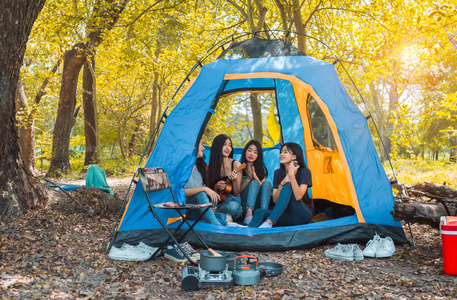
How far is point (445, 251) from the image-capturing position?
2910 millimetres

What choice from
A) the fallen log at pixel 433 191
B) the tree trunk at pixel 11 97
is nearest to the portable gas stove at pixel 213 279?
the tree trunk at pixel 11 97

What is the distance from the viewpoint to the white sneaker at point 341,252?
3.38 meters

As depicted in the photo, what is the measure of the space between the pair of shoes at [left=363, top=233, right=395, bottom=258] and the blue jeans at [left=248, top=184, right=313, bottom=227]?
2.31 feet

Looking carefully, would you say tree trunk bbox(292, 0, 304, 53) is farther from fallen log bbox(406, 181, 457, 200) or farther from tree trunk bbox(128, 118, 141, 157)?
tree trunk bbox(128, 118, 141, 157)

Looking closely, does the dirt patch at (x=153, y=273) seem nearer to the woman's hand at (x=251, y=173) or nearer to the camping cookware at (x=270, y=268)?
the camping cookware at (x=270, y=268)

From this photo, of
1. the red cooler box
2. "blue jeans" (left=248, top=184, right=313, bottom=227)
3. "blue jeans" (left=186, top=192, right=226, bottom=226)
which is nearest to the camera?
the red cooler box

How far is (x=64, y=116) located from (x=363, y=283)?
898 cm

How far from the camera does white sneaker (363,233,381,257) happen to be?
3.45m

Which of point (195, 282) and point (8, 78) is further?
point (8, 78)

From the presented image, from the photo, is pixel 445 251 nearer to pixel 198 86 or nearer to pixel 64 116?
pixel 198 86

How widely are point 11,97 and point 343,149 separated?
3.18 meters

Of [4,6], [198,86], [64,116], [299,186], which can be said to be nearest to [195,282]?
[299,186]

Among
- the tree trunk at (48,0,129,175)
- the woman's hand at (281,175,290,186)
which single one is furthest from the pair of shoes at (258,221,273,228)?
the tree trunk at (48,0,129,175)

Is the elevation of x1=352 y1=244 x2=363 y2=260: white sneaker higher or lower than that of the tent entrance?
lower
